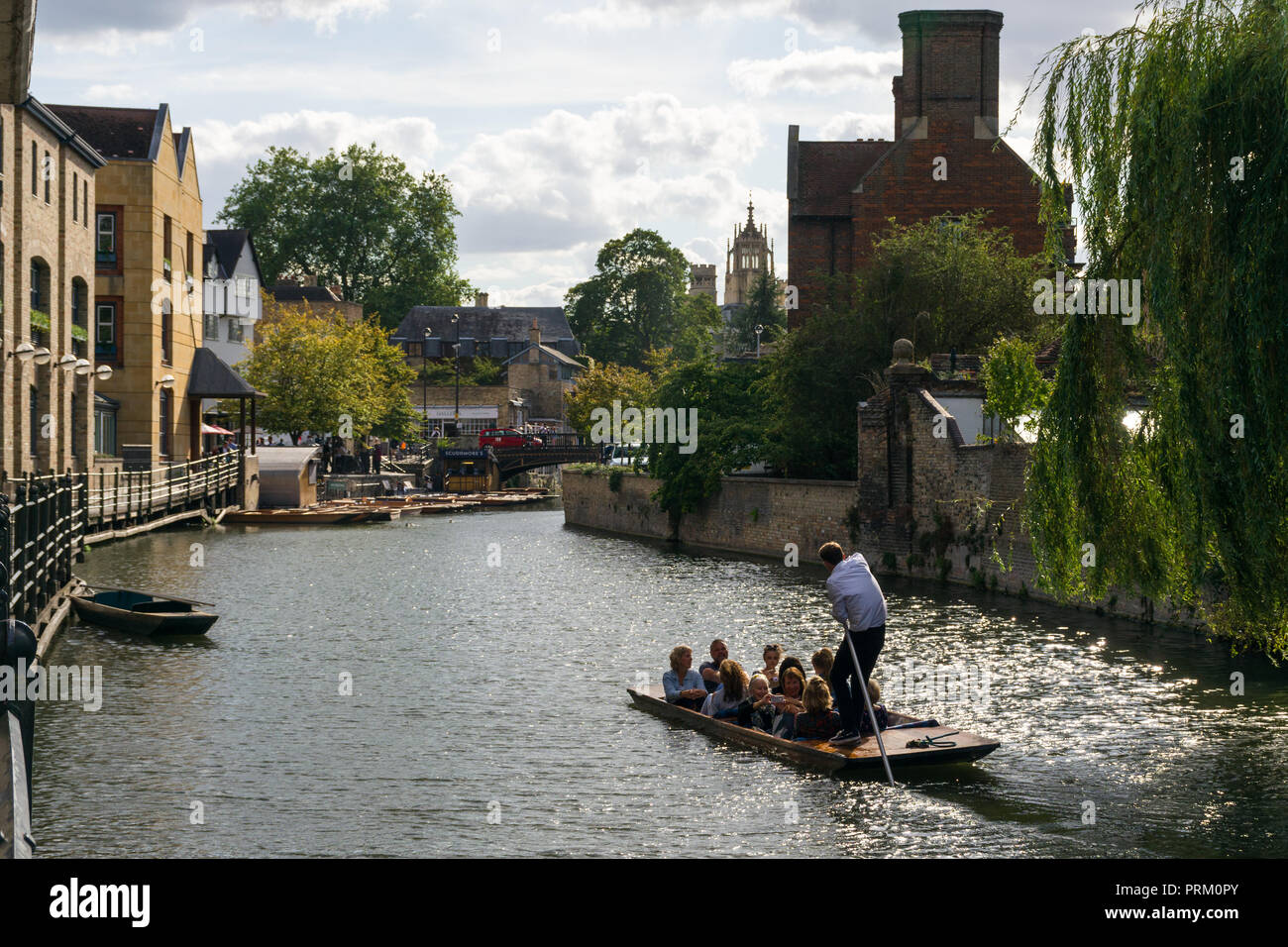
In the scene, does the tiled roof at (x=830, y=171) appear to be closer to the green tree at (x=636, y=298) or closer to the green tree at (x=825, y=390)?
the green tree at (x=825, y=390)

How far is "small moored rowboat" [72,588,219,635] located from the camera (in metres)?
21.7

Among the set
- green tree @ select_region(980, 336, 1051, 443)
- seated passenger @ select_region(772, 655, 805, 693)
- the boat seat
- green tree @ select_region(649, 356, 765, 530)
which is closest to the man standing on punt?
seated passenger @ select_region(772, 655, 805, 693)

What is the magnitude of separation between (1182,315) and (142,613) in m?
16.3

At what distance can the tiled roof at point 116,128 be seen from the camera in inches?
1817

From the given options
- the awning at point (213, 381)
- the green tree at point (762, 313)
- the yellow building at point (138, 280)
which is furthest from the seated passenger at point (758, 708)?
the green tree at point (762, 313)

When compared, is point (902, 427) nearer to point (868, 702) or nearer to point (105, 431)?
point (868, 702)

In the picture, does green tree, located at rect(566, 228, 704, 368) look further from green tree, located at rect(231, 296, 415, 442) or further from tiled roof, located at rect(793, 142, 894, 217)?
tiled roof, located at rect(793, 142, 894, 217)

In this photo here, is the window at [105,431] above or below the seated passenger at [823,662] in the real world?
above

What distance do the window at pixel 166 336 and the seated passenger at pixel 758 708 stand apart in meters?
36.7

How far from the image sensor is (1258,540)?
37.8 feet
